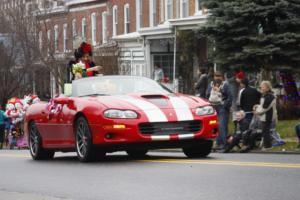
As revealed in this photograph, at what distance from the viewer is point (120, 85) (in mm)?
15289

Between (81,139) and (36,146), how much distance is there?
2438mm

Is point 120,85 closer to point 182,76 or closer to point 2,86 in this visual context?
point 182,76

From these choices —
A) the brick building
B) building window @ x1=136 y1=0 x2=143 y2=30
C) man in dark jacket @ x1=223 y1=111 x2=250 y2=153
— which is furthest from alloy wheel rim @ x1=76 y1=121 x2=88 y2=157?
building window @ x1=136 y1=0 x2=143 y2=30

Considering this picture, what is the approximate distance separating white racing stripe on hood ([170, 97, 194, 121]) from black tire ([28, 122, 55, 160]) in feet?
11.0

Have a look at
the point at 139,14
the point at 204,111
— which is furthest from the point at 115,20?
the point at 204,111

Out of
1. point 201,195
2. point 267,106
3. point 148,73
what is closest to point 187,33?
point 148,73

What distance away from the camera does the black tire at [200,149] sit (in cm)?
1469

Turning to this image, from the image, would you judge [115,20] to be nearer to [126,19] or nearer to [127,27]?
[126,19]

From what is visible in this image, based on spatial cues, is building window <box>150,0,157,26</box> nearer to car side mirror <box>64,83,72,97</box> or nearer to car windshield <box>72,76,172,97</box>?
car side mirror <box>64,83,72,97</box>

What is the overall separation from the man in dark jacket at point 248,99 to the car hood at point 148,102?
5.79m

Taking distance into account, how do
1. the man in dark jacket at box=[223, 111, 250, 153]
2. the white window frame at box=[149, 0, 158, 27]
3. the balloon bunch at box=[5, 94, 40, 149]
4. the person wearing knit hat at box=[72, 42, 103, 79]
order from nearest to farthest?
the person wearing knit hat at box=[72, 42, 103, 79] → the man in dark jacket at box=[223, 111, 250, 153] → the balloon bunch at box=[5, 94, 40, 149] → the white window frame at box=[149, 0, 158, 27]

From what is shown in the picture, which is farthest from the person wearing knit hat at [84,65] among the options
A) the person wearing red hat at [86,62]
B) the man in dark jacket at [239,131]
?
the man in dark jacket at [239,131]

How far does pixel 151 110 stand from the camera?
Result: 1397cm

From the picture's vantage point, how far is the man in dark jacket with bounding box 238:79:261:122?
66.4ft
